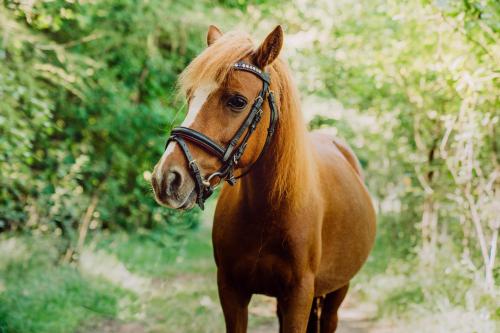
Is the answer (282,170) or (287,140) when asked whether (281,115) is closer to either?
(287,140)

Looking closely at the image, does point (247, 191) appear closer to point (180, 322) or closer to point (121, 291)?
point (180, 322)

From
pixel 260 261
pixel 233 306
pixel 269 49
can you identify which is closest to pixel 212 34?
pixel 269 49

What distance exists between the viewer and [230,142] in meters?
2.29

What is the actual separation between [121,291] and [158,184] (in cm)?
424

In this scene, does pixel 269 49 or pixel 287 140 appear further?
pixel 287 140

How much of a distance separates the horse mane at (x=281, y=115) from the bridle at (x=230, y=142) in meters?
0.08

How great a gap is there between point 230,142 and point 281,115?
0.38 metres

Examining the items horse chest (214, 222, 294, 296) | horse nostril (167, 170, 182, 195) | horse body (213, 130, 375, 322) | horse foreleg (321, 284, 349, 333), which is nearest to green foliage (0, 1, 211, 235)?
horse foreleg (321, 284, 349, 333)

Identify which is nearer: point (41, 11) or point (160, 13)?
point (41, 11)

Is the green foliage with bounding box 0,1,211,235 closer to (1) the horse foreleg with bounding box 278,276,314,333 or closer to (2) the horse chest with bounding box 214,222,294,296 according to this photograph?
(2) the horse chest with bounding box 214,222,294,296

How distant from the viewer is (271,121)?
2.47m

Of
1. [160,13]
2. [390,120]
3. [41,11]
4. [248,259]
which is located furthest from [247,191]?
[390,120]

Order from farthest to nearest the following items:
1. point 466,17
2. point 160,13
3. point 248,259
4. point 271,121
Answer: point 160,13 → point 466,17 → point 248,259 → point 271,121

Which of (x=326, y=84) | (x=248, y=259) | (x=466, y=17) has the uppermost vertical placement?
(x=326, y=84)
